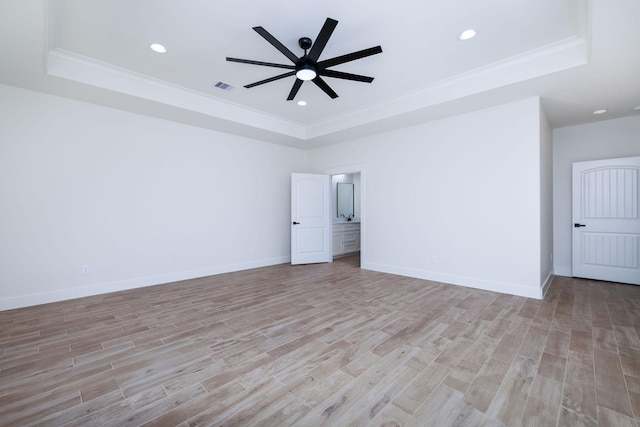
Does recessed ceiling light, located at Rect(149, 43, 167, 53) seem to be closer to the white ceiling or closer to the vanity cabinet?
the white ceiling

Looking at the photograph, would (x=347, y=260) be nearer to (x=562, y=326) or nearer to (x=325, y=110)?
(x=325, y=110)

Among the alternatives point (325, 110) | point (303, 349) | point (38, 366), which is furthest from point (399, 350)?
point (325, 110)

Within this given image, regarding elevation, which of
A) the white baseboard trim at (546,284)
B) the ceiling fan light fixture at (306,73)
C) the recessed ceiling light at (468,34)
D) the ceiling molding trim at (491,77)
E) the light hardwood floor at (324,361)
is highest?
the recessed ceiling light at (468,34)

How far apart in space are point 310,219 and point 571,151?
5.04m

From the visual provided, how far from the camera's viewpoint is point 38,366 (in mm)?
2127

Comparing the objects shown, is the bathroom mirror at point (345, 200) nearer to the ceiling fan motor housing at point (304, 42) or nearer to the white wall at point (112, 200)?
the white wall at point (112, 200)

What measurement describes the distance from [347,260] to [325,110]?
136 inches

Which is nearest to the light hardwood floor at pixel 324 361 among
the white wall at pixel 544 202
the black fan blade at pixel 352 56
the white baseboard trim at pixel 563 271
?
the white wall at pixel 544 202

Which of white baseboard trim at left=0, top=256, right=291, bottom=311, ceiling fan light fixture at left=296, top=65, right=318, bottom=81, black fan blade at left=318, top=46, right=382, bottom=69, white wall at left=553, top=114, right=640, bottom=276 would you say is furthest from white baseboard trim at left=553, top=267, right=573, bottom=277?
white baseboard trim at left=0, top=256, right=291, bottom=311

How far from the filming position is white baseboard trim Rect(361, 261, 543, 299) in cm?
375

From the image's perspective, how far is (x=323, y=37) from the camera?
2256mm

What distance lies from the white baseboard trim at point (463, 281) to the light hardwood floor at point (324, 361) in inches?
10.1

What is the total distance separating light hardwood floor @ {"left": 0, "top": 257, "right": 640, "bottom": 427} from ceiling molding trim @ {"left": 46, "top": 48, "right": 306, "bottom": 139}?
277cm

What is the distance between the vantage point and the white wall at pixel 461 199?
377cm
